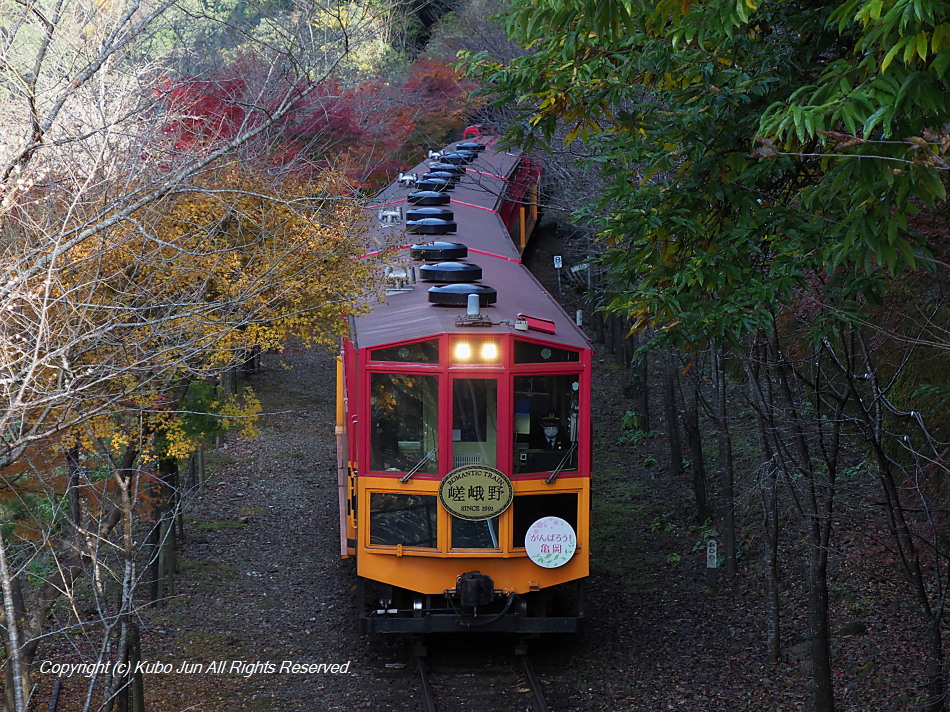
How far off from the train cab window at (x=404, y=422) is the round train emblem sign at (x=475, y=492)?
0.23m

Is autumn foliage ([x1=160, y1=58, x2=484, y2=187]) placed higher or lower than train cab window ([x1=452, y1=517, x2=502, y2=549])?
higher

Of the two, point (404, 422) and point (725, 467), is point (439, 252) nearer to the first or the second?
A: point (404, 422)

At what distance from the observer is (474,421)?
8.50m

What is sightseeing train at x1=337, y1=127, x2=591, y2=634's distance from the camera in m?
8.41

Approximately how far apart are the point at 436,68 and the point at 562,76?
22.5 meters

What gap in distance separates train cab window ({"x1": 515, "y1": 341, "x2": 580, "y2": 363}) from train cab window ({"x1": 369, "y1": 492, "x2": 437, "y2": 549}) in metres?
1.45

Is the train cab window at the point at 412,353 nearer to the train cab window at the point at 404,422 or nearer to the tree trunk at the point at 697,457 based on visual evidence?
the train cab window at the point at 404,422

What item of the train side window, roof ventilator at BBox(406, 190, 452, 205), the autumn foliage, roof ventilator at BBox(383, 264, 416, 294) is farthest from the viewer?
roof ventilator at BBox(406, 190, 452, 205)

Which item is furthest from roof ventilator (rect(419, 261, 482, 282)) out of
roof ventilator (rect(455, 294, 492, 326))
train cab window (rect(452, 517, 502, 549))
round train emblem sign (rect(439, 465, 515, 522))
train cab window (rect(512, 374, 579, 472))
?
train cab window (rect(452, 517, 502, 549))

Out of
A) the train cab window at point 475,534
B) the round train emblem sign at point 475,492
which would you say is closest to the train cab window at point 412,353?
the round train emblem sign at point 475,492

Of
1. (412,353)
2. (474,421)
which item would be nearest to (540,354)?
(474,421)

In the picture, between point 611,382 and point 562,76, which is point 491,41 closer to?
point 611,382

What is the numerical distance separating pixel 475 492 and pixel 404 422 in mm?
862

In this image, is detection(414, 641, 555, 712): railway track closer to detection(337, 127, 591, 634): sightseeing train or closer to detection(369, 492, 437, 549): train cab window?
detection(337, 127, 591, 634): sightseeing train
